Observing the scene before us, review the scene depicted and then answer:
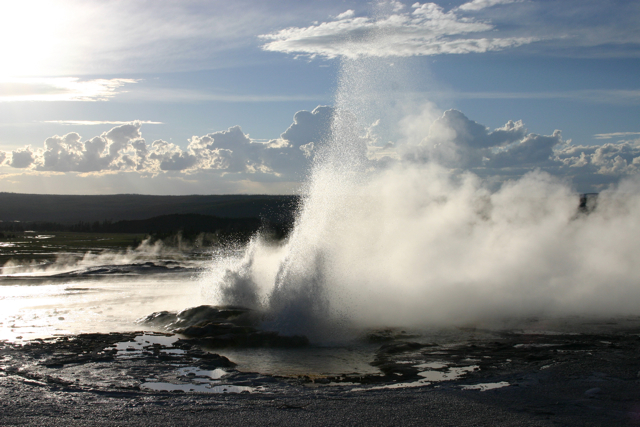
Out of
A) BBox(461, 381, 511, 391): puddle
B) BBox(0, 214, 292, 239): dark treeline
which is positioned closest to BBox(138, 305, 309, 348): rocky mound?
BBox(461, 381, 511, 391): puddle

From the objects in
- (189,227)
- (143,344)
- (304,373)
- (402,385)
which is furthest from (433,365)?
(189,227)

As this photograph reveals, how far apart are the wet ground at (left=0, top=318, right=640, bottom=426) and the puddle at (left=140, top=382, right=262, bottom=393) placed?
0.08ft

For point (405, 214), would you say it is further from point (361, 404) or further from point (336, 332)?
point (361, 404)

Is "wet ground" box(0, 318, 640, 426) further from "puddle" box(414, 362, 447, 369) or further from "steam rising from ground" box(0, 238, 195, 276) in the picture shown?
"steam rising from ground" box(0, 238, 195, 276)

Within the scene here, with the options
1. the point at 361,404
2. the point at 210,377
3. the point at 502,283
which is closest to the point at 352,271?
the point at 502,283

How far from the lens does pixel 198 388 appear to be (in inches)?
416

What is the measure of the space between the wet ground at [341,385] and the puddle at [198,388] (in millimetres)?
24

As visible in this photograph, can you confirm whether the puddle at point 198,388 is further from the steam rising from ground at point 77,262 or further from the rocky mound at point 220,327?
the steam rising from ground at point 77,262

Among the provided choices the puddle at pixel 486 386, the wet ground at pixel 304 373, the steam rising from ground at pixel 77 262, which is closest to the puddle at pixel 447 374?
the wet ground at pixel 304 373

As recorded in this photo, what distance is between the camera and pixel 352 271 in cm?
2152

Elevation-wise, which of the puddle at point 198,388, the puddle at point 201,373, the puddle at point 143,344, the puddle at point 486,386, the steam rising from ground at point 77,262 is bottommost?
the steam rising from ground at point 77,262

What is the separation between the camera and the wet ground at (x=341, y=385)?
8578 millimetres

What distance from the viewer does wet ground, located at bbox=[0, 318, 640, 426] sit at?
28.1 feet

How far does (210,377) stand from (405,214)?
17.0 m
